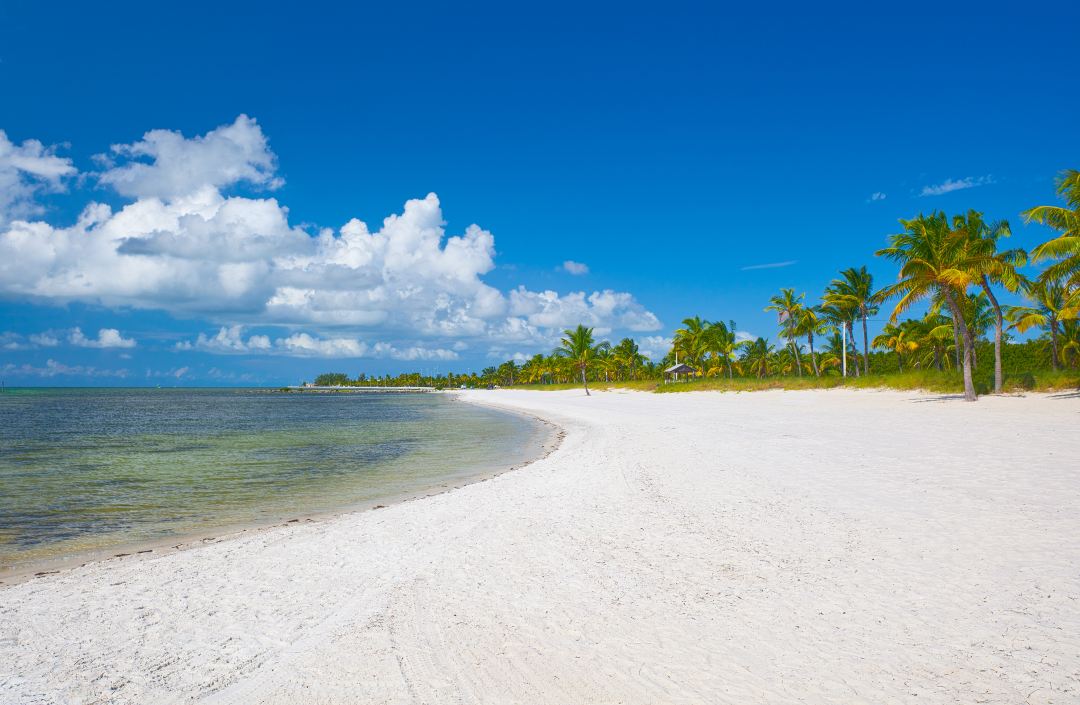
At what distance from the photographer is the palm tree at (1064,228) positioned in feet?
70.3

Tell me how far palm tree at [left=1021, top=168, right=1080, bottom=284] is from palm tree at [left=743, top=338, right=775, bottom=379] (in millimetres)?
51838

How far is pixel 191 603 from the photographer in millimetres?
5512

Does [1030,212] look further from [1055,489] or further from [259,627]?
[259,627]

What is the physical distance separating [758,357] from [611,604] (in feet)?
259

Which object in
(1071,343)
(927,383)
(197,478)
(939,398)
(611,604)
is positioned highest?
(1071,343)

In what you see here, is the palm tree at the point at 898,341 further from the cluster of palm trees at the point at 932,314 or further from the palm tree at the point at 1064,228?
the palm tree at the point at 1064,228

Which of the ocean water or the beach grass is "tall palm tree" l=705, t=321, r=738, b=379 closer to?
the beach grass

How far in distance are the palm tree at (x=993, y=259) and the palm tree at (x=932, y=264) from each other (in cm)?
51

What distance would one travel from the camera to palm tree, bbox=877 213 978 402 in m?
26.8

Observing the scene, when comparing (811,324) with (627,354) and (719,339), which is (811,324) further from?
(627,354)

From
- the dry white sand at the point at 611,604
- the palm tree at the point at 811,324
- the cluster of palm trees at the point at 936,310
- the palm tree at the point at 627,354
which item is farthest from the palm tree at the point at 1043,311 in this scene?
the palm tree at the point at 627,354

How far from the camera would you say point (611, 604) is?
5.01 metres

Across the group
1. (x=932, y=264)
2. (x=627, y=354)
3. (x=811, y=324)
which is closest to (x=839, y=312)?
(x=811, y=324)

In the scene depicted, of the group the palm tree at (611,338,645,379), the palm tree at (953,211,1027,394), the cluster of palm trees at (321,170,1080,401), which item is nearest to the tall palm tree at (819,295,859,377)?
the cluster of palm trees at (321,170,1080,401)
